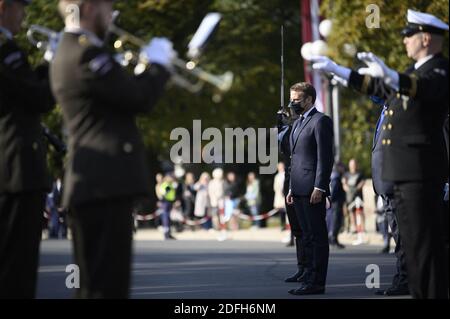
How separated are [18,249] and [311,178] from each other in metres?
5.32

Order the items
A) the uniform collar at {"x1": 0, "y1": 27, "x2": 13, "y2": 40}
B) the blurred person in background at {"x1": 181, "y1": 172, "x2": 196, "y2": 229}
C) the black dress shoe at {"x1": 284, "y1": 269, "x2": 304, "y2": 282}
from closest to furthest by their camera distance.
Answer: the uniform collar at {"x1": 0, "y1": 27, "x2": 13, "y2": 40} < the black dress shoe at {"x1": 284, "y1": 269, "x2": 304, "y2": 282} < the blurred person in background at {"x1": 181, "y1": 172, "x2": 196, "y2": 229}

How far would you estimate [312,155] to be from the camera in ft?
43.4

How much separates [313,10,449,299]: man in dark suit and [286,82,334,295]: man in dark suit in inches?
159

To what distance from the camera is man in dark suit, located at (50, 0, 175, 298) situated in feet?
23.7

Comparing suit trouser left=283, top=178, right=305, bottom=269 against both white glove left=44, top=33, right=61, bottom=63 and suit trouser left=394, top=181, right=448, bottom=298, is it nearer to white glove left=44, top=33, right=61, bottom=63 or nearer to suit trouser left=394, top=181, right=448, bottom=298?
suit trouser left=394, top=181, right=448, bottom=298

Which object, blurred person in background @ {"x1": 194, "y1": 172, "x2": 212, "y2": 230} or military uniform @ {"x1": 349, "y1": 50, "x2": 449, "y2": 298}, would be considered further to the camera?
blurred person in background @ {"x1": 194, "y1": 172, "x2": 212, "y2": 230}

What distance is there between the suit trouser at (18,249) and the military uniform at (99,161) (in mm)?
1030

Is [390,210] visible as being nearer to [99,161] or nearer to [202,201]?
[99,161]

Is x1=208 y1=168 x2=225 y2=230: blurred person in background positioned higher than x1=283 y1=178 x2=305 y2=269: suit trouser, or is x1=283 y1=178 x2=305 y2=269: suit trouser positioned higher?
x1=283 y1=178 x2=305 y2=269: suit trouser

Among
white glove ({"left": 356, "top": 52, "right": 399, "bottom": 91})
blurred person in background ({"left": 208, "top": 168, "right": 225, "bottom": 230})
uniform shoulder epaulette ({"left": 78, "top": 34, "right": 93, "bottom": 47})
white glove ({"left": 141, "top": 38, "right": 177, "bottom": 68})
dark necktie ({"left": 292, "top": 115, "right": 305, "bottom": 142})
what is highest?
uniform shoulder epaulette ({"left": 78, "top": 34, "right": 93, "bottom": 47})

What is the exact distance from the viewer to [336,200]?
24.7 m

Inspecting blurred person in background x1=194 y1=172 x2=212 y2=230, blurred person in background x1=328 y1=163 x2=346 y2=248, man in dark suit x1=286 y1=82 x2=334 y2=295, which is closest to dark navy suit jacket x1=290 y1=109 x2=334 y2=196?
man in dark suit x1=286 y1=82 x2=334 y2=295

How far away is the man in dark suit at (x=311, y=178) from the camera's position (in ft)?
42.1

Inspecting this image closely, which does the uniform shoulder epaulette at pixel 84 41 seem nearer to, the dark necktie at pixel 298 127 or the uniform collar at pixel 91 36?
the uniform collar at pixel 91 36
